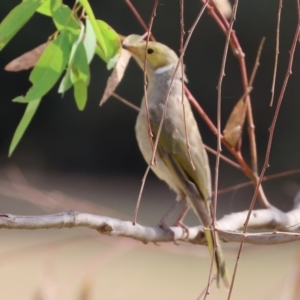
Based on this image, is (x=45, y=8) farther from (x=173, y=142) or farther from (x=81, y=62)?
(x=173, y=142)

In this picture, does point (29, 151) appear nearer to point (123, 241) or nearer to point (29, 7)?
point (123, 241)

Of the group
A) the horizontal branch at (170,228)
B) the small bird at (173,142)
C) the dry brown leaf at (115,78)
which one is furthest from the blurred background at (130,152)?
the dry brown leaf at (115,78)

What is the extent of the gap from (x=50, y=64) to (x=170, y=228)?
21.2 inches

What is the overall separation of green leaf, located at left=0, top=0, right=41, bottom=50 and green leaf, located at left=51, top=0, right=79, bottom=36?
0.31 ft

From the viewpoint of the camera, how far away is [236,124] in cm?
188

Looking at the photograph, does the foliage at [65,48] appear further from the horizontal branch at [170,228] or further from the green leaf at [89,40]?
the horizontal branch at [170,228]

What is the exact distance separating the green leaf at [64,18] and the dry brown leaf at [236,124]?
0.50 meters

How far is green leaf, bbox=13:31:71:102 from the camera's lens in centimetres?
157

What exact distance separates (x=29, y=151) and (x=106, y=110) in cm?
96

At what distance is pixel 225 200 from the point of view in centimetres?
657

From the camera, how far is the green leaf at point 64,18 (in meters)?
1.54

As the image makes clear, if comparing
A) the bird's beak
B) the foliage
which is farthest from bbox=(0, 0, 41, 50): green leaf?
the bird's beak

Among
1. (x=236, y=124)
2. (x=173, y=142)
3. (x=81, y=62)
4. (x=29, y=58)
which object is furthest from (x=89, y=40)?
(x=173, y=142)

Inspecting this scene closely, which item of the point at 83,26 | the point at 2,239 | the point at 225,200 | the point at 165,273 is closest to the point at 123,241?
the point at 83,26
